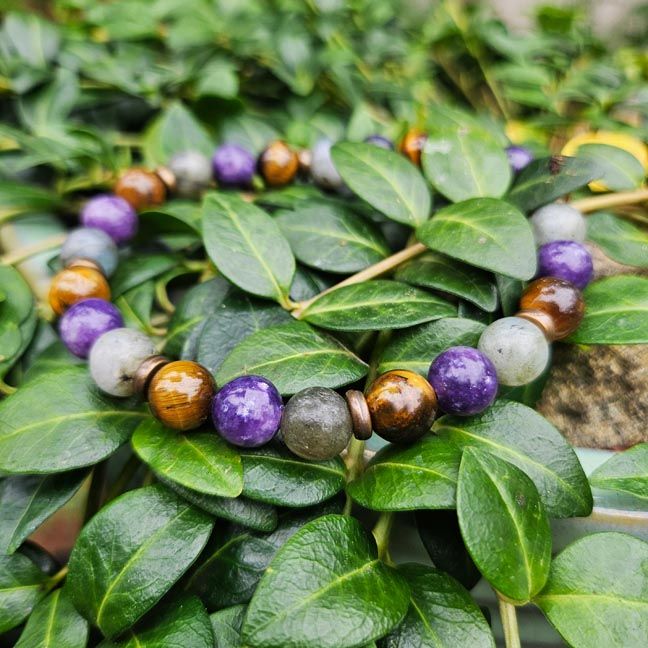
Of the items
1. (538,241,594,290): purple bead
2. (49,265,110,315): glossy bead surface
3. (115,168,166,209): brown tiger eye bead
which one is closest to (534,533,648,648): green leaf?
(538,241,594,290): purple bead

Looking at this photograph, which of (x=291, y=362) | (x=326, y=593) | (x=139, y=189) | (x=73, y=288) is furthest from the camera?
(x=139, y=189)

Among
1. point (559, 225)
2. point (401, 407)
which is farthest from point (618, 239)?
point (401, 407)

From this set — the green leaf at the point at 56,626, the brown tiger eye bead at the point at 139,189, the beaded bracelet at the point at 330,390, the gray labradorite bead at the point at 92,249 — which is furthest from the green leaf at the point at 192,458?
the brown tiger eye bead at the point at 139,189

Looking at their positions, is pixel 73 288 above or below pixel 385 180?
below

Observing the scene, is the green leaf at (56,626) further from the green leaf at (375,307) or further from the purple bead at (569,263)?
the purple bead at (569,263)

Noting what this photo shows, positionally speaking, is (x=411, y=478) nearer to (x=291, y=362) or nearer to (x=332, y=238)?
(x=291, y=362)

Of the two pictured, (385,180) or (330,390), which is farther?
(385,180)
